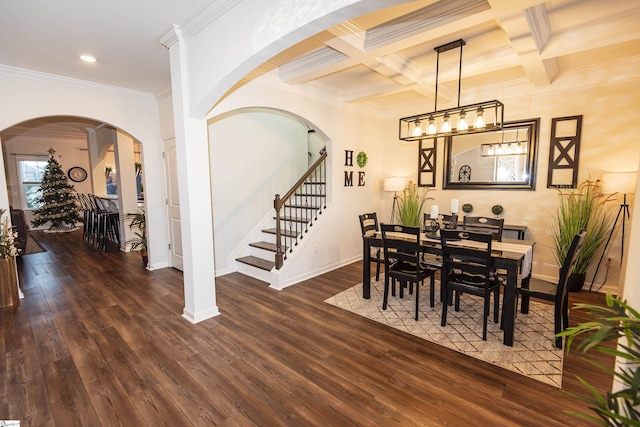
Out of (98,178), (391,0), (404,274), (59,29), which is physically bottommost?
(404,274)

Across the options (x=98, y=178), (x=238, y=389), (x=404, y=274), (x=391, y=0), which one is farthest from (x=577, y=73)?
(x=98, y=178)

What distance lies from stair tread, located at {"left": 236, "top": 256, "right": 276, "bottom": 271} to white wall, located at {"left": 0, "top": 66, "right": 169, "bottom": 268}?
155cm

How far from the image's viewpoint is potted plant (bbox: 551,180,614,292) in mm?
3934

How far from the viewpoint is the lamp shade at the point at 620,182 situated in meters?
3.57

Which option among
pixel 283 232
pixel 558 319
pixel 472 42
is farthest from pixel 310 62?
pixel 558 319

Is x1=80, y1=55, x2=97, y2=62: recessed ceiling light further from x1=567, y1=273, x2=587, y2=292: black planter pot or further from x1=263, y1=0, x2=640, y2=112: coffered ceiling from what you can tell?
x1=567, y1=273, x2=587, y2=292: black planter pot

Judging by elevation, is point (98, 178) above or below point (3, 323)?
above

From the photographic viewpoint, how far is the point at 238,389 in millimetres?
2256

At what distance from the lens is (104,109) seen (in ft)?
14.7

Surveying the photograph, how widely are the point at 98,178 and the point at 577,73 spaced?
11.2 m

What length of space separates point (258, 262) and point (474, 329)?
3.17m

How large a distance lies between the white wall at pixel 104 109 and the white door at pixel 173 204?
0.73 feet

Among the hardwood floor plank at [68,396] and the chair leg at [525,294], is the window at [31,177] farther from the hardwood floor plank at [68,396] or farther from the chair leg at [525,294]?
the chair leg at [525,294]

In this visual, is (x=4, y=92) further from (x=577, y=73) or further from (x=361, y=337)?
(x=577, y=73)
